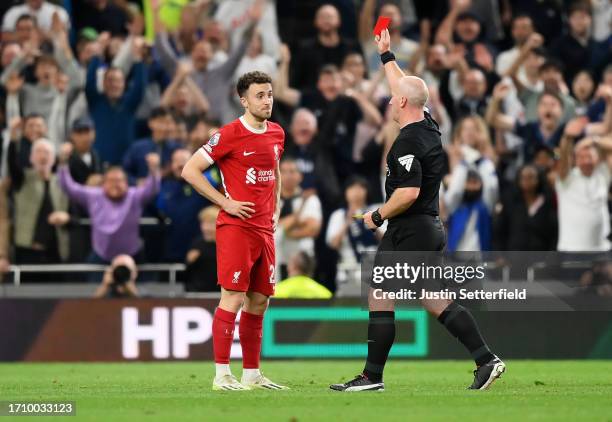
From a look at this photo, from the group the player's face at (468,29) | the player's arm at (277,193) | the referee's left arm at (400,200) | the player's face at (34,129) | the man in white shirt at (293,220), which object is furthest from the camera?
the player's face at (468,29)

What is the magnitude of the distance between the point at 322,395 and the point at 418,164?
1847mm

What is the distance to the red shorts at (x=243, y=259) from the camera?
34.3ft

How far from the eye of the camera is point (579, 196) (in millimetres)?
16875

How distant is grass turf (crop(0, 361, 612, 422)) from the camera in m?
8.57

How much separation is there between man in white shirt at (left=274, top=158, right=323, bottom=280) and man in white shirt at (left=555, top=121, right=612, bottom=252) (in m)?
3.10

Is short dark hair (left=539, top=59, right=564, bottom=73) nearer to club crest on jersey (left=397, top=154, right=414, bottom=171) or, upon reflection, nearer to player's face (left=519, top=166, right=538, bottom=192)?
player's face (left=519, top=166, right=538, bottom=192)

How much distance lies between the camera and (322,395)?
10047 millimetres

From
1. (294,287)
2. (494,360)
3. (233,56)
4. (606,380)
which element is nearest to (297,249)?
(294,287)

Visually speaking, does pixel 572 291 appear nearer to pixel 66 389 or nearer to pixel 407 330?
pixel 407 330

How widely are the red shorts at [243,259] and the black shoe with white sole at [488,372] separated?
5.87 ft

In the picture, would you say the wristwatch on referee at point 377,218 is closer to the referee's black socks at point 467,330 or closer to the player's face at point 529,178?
the referee's black socks at point 467,330

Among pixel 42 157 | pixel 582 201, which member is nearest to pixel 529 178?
pixel 582 201

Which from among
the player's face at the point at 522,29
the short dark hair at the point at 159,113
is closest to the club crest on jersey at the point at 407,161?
the short dark hair at the point at 159,113

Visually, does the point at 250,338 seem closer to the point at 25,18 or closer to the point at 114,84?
the point at 114,84
